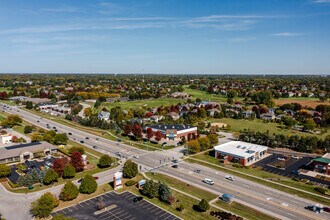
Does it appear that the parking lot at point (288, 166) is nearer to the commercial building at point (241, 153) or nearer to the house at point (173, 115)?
the commercial building at point (241, 153)

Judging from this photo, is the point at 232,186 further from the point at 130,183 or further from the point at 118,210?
the point at 118,210

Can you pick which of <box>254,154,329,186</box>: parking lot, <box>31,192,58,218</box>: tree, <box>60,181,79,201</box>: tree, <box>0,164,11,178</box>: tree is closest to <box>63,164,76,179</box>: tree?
<box>60,181,79,201</box>: tree

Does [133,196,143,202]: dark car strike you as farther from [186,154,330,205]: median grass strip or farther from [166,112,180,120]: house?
[166,112,180,120]: house

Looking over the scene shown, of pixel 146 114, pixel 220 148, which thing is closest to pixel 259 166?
pixel 220 148

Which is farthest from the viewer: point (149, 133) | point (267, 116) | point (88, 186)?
point (267, 116)

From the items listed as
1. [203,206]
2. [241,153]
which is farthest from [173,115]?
[203,206]

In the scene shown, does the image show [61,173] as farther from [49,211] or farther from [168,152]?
[168,152]
